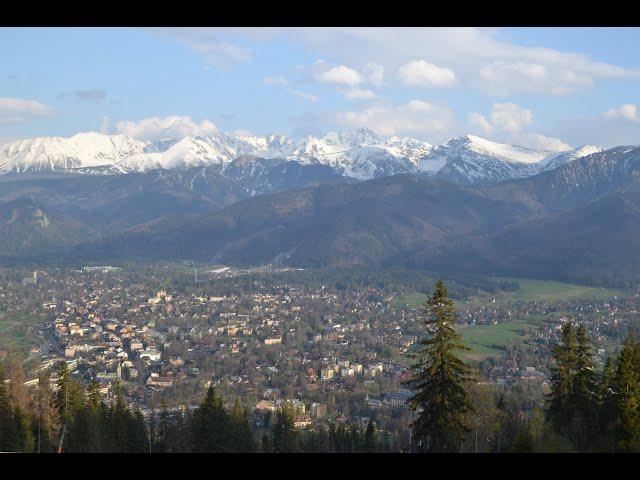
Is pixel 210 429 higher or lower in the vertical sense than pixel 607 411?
lower

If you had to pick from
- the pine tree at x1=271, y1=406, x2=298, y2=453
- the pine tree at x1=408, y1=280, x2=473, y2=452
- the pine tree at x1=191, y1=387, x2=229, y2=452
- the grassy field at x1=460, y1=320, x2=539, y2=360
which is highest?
the pine tree at x1=408, y1=280, x2=473, y2=452

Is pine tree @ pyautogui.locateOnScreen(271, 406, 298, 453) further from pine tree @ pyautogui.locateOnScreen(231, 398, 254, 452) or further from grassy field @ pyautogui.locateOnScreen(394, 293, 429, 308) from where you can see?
grassy field @ pyautogui.locateOnScreen(394, 293, 429, 308)

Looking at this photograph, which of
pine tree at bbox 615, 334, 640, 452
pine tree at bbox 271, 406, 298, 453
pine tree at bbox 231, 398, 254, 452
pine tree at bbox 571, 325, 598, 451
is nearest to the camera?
pine tree at bbox 615, 334, 640, 452

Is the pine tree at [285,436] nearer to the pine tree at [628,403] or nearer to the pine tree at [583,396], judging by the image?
the pine tree at [583,396]

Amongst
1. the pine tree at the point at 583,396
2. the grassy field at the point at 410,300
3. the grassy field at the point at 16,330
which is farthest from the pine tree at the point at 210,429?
the grassy field at the point at 410,300

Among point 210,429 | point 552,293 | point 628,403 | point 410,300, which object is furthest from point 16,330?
point 552,293

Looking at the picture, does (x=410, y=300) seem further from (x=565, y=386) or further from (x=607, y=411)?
(x=607, y=411)

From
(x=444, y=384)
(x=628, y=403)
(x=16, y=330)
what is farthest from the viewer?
(x=16, y=330)

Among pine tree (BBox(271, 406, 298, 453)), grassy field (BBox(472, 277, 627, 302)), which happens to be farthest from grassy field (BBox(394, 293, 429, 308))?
pine tree (BBox(271, 406, 298, 453))
